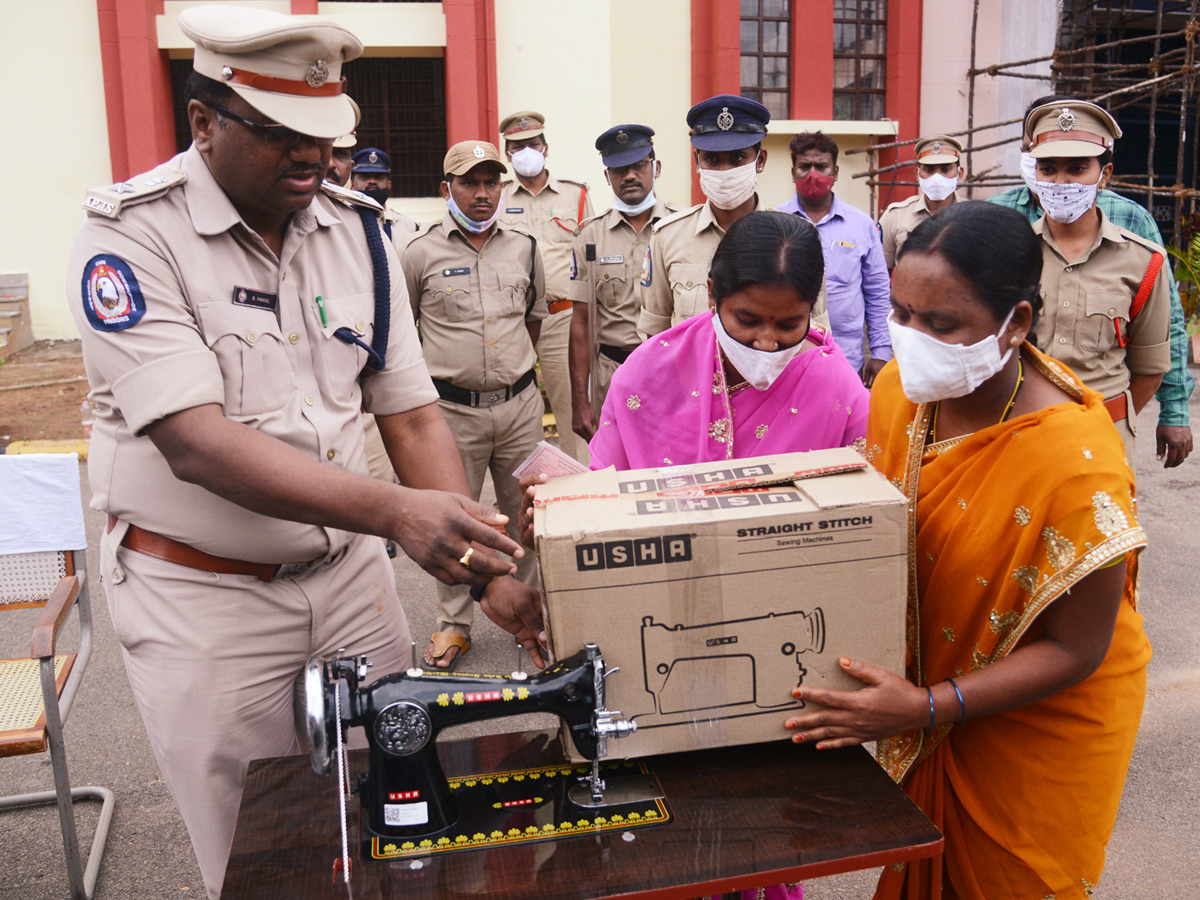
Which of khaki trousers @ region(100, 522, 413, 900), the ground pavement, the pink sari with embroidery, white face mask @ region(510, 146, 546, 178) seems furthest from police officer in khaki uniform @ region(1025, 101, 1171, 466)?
white face mask @ region(510, 146, 546, 178)

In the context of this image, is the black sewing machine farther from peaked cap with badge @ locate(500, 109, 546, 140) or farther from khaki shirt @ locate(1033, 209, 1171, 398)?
peaked cap with badge @ locate(500, 109, 546, 140)

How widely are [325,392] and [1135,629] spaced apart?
164cm

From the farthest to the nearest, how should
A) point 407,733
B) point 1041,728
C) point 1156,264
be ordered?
1. point 1156,264
2. point 1041,728
3. point 407,733

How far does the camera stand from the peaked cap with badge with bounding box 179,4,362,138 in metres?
A: 1.73

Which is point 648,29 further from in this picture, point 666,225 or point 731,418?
point 731,418

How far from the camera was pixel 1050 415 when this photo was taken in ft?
5.52

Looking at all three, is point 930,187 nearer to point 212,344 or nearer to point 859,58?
point 859,58

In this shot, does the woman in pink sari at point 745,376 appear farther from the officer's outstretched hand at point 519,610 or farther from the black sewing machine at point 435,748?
the black sewing machine at point 435,748

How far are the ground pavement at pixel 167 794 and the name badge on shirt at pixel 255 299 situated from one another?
5.70ft

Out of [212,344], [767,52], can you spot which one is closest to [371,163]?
[212,344]

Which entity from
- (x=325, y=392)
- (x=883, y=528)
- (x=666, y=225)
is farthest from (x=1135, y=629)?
(x=666, y=225)

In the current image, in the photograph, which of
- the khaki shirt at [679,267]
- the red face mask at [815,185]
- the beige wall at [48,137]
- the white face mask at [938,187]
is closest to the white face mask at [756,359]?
the khaki shirt at [679,267]

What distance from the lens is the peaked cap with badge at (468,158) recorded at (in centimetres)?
468

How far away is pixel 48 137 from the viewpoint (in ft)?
34.2
